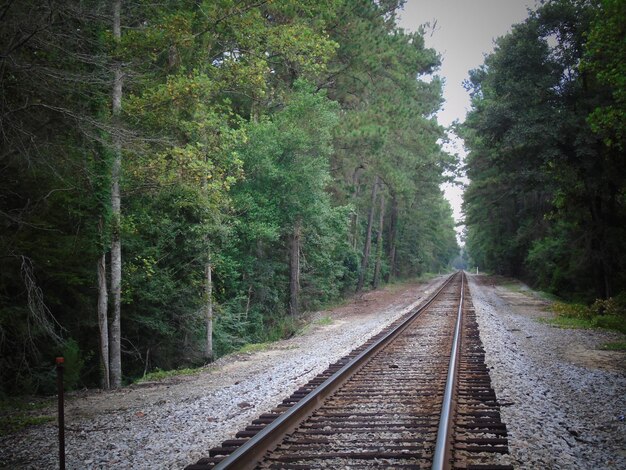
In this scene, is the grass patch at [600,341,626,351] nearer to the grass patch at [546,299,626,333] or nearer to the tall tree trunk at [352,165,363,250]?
the grass patch at [546,299,626,333]

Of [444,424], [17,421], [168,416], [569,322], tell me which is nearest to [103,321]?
Result: [17,421]

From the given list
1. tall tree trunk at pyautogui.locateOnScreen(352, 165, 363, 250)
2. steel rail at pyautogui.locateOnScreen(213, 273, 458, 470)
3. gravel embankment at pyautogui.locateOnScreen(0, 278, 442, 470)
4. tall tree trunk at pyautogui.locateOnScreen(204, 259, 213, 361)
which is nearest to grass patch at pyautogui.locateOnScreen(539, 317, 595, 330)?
gravel embankment at pyautogui.locateOnScreen(0, 278, 442, 470)

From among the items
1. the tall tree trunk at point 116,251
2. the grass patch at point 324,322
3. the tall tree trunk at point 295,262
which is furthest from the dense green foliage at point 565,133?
the tall tree trunk at point 116,251

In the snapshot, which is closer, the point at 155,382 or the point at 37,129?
the point at 37,129

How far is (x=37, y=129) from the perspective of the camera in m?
6.61

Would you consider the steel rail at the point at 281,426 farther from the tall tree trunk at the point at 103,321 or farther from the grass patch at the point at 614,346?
the grass patch at the point at 614,346

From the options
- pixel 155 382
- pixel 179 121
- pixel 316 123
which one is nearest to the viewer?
pixel 155 382

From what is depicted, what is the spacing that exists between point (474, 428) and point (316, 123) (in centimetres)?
1493

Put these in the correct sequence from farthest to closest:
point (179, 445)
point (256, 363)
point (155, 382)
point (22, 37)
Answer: point (256, 363), point (155, 382), point (22, 37), point (179, 445)

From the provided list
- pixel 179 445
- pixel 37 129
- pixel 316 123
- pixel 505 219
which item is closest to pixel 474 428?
pixel 179 445

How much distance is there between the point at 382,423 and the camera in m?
5.23

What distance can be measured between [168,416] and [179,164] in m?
6.13

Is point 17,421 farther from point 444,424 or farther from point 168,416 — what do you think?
point 444,424

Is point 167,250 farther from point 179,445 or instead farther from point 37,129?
point 179,445
